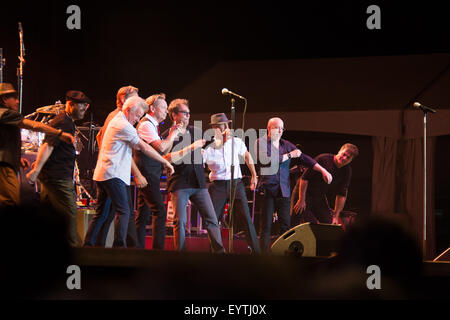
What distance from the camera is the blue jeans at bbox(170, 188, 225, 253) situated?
4.70m

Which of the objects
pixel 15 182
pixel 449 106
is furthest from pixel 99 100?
pixel 449 106

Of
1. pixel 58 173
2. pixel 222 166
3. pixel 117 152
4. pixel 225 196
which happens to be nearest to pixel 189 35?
pixel 222 166

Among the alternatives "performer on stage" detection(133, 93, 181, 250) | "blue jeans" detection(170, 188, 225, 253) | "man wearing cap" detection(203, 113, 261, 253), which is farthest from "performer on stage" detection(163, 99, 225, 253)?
"man wearing cap" detection(203, 113, 261, 253)

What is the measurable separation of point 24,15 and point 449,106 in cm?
700

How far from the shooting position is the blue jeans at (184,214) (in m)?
4.70

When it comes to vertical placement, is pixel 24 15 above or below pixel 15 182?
above

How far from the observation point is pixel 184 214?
15.6ft

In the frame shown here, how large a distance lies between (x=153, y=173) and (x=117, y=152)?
20.6 inches

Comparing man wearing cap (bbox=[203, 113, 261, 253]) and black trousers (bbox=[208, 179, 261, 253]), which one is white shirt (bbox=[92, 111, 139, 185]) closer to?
man wearing cap (bbox=[203, 113, 261, 253])

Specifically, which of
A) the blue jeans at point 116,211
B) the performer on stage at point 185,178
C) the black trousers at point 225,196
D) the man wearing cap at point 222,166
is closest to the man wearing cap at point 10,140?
the blue jeans at point 116,211

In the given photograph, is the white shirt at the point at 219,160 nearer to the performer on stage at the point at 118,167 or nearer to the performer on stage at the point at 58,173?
the performer on stage at the point at 118,167
